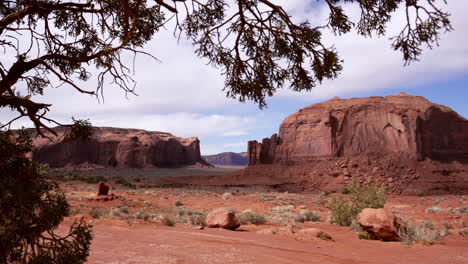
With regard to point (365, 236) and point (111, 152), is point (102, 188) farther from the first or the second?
point (111, 152)

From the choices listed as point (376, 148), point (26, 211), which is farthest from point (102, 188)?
point (376, 148)

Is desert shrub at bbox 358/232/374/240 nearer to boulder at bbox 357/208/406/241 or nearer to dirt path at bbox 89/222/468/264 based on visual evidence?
boulder at bbox 357/208/406/241

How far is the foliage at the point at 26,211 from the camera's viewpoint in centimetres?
273

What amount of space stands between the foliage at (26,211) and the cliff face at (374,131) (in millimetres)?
42891

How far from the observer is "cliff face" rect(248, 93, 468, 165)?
40.8 meters

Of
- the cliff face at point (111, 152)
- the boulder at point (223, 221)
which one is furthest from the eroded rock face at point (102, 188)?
the cliff face at point (111, 152)

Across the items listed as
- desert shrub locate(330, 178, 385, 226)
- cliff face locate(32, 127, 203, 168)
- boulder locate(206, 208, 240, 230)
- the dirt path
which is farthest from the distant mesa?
the dirt path

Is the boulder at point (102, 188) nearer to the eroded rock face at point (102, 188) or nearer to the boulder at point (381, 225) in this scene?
the eroded rock face at point (102, 188)

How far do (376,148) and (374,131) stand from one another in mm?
2316

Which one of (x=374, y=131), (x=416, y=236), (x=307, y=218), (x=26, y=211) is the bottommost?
(x=307, y=218)

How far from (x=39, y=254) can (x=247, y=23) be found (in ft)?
16.2

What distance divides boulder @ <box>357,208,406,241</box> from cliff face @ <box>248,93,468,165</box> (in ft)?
114

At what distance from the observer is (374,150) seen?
138ft

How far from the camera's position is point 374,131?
4300 centimetres
